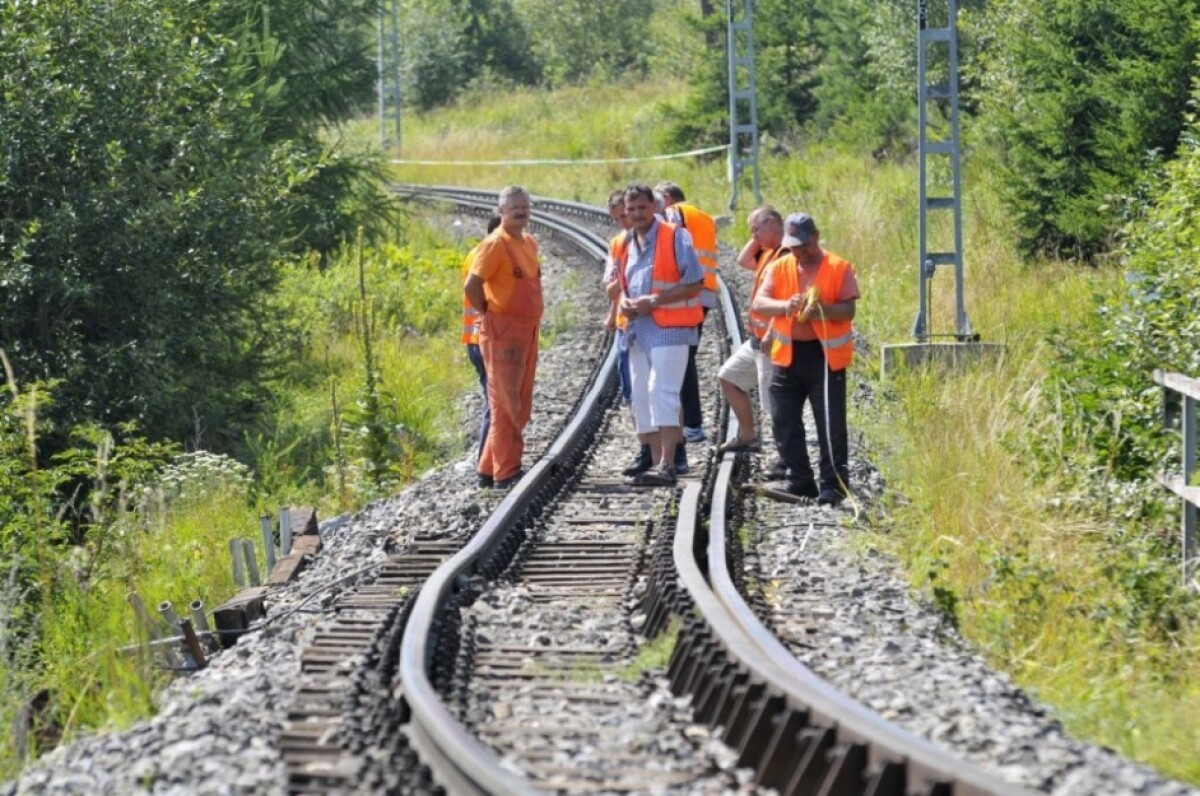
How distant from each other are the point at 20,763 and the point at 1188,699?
4491 millimetres

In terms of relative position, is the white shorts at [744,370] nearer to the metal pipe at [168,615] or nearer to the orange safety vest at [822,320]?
the orange safety vest at [822,320]

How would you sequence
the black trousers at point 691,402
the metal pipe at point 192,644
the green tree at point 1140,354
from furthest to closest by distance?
the black trousers at point 691,402
the green tree at point 1140,354
the metal pipe at point 192,644

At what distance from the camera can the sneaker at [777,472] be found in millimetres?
11562

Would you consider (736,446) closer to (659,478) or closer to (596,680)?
(659,478)

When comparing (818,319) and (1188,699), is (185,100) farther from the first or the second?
(1188,699)

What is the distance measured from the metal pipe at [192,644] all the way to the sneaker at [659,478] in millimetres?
3666

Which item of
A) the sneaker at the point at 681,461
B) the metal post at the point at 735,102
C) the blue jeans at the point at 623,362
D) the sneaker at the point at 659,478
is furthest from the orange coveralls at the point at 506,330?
the metal post at the point at 735,102

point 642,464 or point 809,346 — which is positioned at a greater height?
point 809,346

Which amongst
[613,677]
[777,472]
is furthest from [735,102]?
[613,677]

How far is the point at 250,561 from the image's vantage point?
1093cm

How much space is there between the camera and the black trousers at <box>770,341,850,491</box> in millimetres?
10898

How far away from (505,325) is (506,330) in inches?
1.3

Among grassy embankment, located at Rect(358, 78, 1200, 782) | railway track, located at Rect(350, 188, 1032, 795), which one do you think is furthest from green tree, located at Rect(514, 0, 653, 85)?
railway track, located at Rect(350, 188, 1032, 795)

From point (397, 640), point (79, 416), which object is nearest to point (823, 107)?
point (79, 416)
